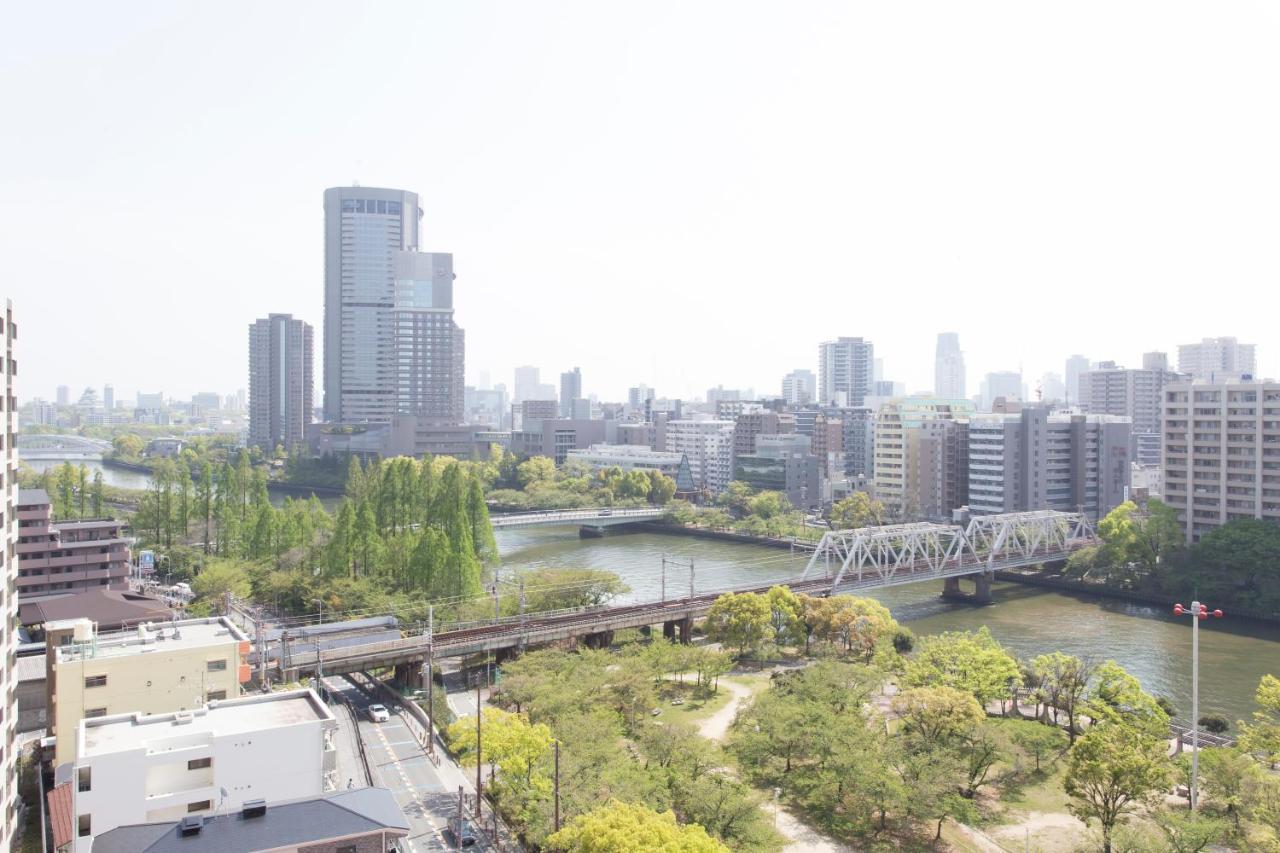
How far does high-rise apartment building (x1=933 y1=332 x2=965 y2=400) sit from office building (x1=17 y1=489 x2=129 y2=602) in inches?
4558

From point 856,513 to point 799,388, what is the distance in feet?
216

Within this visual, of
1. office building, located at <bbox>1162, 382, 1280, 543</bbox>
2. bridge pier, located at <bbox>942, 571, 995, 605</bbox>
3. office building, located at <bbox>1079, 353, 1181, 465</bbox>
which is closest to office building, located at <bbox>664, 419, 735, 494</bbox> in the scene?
office building, located at <bbox>1079, 353, 1181, 465</bbox>

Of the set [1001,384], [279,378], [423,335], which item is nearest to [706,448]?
[423,335]

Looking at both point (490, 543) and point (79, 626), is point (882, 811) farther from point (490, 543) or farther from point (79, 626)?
point (490, 543)

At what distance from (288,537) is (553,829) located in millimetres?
21778

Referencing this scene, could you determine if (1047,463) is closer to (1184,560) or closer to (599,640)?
(1184,560)

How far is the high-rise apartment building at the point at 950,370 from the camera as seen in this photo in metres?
130

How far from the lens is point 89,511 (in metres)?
40.0

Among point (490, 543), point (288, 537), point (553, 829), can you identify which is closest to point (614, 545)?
A: point (490, 543)

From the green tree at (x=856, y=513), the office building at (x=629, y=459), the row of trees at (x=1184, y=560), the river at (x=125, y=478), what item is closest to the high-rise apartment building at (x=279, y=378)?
the river at (x=125, y=478)

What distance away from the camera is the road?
1296 centimetres

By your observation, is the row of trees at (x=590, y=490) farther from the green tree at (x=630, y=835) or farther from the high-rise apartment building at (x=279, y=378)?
the high-rise apartment building at (x=279, y=378)

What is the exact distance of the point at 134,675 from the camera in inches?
580

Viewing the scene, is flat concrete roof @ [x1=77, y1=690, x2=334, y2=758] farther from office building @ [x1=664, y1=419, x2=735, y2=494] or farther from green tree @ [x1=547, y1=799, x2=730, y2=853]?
office building @ [x1=664, y1=419, x2=735, y2=494]
